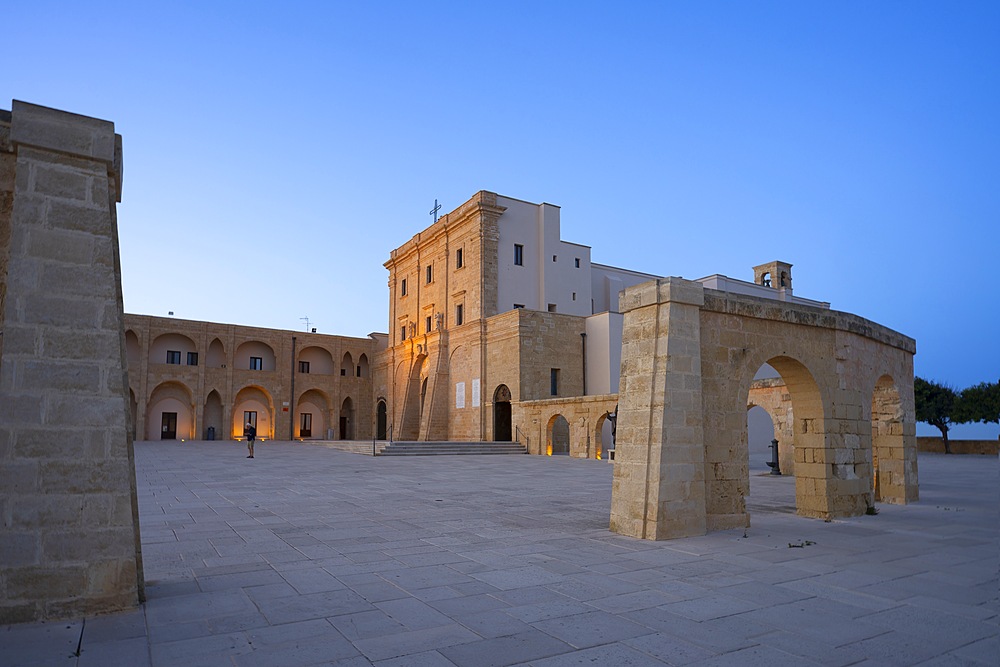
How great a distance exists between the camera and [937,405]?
35.8 m

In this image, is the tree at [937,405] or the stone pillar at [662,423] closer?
the stone pillar at [662,423]

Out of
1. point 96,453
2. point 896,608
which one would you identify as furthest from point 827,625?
point 96,453

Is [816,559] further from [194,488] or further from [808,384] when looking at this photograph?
[194,488]

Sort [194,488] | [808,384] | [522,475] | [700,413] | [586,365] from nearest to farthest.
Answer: [700,413] → [808,384] → [194,488] → [522,475] → [586,365]

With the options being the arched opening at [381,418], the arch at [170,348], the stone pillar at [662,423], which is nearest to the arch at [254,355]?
the arch at [170,348]

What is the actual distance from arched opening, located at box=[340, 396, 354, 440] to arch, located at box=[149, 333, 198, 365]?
35.2ft

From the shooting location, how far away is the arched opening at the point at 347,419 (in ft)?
150

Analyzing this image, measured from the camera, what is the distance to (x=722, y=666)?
3.69 metres

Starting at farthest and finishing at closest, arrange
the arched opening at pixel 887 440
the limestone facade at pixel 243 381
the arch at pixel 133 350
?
the limestone facade at pixel 243 381, the arch at pixel 133 350, the arched opening at pixel 887 440

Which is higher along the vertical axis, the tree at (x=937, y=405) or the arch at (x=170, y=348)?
the arch at (x=170, y=348)

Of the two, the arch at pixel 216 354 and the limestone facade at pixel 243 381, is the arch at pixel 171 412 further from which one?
the arch at pixel 216 354

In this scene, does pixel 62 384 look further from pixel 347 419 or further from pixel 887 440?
pixel 347 419

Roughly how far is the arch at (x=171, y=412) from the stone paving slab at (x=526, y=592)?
3242 cm

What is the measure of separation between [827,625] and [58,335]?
19.1 feet
